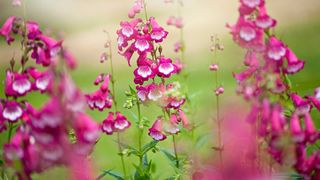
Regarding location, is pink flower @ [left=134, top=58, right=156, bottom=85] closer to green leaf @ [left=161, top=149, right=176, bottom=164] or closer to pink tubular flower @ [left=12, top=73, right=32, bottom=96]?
green leaf @ [left=161, top=149, right=176, bottom=164]

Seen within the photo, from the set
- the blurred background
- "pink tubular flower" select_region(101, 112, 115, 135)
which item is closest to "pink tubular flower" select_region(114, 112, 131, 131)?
"pink tubular flower" select_region(101, 112, 115, 135)

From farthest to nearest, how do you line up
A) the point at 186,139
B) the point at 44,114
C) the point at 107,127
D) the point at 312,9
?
1. the point at 312,9
2. the point at 186,139
3. the point at 107,127
4. the point at 44,114

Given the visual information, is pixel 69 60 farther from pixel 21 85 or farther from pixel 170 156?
pixel 170 156

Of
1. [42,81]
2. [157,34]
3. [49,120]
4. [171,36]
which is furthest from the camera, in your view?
[171,36]

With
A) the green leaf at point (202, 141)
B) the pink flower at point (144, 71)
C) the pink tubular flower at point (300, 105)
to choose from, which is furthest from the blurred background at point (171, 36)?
the pink tubular flower at point (300, 105)

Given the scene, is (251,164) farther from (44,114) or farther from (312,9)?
(312,9)

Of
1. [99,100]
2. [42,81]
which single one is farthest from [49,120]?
[99,100]

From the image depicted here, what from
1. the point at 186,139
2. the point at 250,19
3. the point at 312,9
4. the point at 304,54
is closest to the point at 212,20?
the point at 312,9
